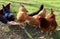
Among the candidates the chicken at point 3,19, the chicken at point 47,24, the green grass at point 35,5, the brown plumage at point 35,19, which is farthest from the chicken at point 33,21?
the green grass at point 35,5

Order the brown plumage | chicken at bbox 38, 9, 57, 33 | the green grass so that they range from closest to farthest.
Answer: chicken at bbox 38, 9, 57, 33 < the brown plumage < the green grass

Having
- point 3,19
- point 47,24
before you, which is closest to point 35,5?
point 3,19

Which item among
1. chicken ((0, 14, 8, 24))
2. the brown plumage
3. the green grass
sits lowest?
the green grass

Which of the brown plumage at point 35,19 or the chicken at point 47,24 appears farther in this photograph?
the brown plumage at point 35,19

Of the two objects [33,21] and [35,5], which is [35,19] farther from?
[35,5]

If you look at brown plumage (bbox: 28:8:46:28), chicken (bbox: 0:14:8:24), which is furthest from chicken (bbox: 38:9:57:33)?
chicken (bbox: 0:14:8:24)

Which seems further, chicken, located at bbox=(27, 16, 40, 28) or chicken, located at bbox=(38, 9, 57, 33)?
chicken, located at bbox=(27, 16, 40, 28)

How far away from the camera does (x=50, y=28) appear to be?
24.2 feet

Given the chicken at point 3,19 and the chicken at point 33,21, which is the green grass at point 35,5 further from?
the chicken at point 33,21

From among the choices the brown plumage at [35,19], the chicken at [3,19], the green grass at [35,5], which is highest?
the brown plumage at [35,19]

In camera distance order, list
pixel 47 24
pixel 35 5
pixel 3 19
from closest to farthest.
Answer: pixel 47 24
pixel 3 19
pixel 35 5

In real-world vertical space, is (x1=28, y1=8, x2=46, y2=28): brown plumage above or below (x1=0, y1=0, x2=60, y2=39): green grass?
above

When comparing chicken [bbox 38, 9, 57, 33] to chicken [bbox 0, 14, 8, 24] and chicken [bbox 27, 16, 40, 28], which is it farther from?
chicken [bbox 0, 14, 8, 24]

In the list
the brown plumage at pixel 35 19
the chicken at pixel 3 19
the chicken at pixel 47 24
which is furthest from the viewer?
the chicken at pixel 3 19
